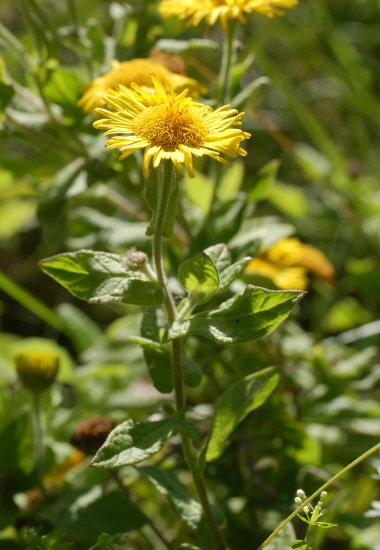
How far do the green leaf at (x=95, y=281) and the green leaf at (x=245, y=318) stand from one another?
64mm

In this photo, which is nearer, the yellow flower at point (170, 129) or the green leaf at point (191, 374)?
the yellow flower at point (170, 129)

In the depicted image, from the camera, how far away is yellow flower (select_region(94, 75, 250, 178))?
850mm

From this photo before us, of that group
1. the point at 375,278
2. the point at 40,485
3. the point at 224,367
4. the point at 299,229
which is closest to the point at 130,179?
the point at 224,367

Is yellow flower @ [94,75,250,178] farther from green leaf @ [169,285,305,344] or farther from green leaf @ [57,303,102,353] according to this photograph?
green leaf @ [57,303,102,353]

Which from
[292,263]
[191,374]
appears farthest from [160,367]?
[292,263]

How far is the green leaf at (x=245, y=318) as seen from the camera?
0.88 m

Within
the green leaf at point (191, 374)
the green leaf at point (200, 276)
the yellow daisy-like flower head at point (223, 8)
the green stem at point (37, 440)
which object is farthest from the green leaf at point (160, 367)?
the yellow daisy-like flower head at point (223, 8)

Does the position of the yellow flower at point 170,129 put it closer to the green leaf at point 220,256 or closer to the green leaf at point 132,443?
the green leaf at point 220,256

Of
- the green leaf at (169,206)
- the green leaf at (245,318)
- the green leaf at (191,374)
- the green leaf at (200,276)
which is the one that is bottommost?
the green leaf at (191,374)

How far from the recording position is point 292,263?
1.74 m

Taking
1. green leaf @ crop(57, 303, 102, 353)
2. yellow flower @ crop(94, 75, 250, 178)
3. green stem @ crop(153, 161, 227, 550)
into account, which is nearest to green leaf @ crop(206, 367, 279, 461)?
green stem @ crop(153, 161, 227, 550)

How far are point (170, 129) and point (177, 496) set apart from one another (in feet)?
1.99

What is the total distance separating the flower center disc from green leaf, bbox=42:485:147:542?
0.69 metres

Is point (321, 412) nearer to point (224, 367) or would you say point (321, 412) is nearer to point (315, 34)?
point (224, 367)
